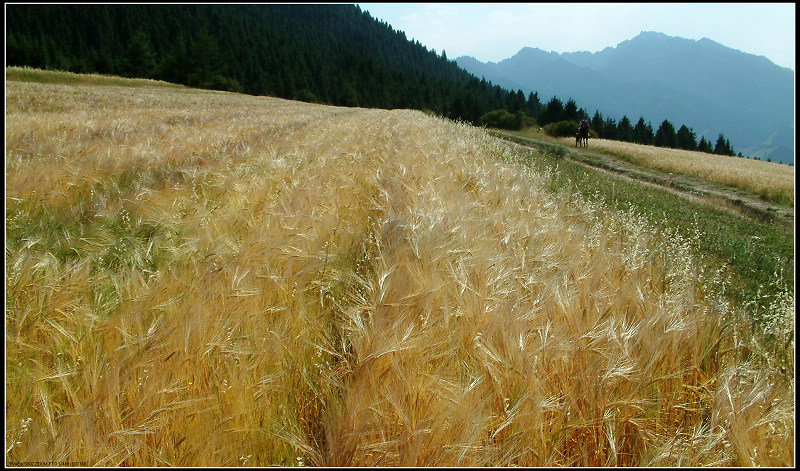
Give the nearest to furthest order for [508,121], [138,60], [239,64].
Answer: [508,121]
[138,60]
[239,64]

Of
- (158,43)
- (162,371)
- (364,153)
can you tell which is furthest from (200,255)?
(158,43)

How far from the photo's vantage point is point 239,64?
90938 mm

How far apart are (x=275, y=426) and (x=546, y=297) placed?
Answer: 952 millimetres

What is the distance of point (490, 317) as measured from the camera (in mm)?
1312

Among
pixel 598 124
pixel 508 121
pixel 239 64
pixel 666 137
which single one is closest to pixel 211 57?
pixel 239 64

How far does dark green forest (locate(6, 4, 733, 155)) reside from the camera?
2751 inches

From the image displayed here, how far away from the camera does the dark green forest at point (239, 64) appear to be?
69.9 m

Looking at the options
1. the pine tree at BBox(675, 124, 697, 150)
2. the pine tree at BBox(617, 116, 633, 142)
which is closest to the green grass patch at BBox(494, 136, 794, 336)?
the pine tree at BBox(617, 116, 633, 142)

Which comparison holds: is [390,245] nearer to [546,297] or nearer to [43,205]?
[546,297]

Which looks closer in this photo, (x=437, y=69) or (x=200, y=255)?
(x=200, y=255)

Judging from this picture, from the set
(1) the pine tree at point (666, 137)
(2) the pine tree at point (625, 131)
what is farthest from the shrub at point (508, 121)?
(1) the pine tree at point (666, 137)

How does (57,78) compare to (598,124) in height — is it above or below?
below

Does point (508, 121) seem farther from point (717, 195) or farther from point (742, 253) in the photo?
point (742, 253)

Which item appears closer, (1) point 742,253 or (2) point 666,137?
(1) point 742,253
